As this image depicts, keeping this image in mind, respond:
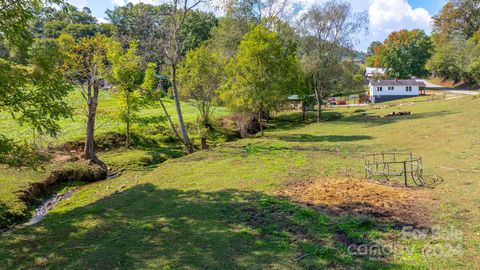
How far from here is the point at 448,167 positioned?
13.5 meters

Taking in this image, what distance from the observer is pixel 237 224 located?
8820 mm

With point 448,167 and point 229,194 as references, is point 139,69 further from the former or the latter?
point 448,167

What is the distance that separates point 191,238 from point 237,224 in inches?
52.1

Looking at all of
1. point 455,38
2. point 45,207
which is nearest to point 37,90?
point 45,207

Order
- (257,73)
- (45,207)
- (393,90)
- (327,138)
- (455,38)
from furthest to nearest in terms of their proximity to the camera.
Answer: (393,90) → (455,38) → (257,73) → (327,138) → (45,207)

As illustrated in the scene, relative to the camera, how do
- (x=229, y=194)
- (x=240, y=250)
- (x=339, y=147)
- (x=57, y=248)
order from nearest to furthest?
(x=240, y=250), (x=57, y=248), (x=229, y=194), (x=339, y=147)

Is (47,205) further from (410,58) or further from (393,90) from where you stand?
(410,58)

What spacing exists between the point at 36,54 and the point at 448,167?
15.3 metres

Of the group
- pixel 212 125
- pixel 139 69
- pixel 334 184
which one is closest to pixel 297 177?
pixel 334 184

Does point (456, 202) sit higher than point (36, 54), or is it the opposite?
point (36, 54)

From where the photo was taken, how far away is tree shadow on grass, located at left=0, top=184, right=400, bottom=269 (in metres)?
6.91

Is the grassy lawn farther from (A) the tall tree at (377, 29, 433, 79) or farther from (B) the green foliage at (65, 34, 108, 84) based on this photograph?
(A) the tall tree at (377, 29, 433, 79)

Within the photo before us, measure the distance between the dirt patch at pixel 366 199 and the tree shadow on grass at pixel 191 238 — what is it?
0.67 meters

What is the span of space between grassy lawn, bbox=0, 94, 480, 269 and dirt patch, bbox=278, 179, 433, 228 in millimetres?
163
